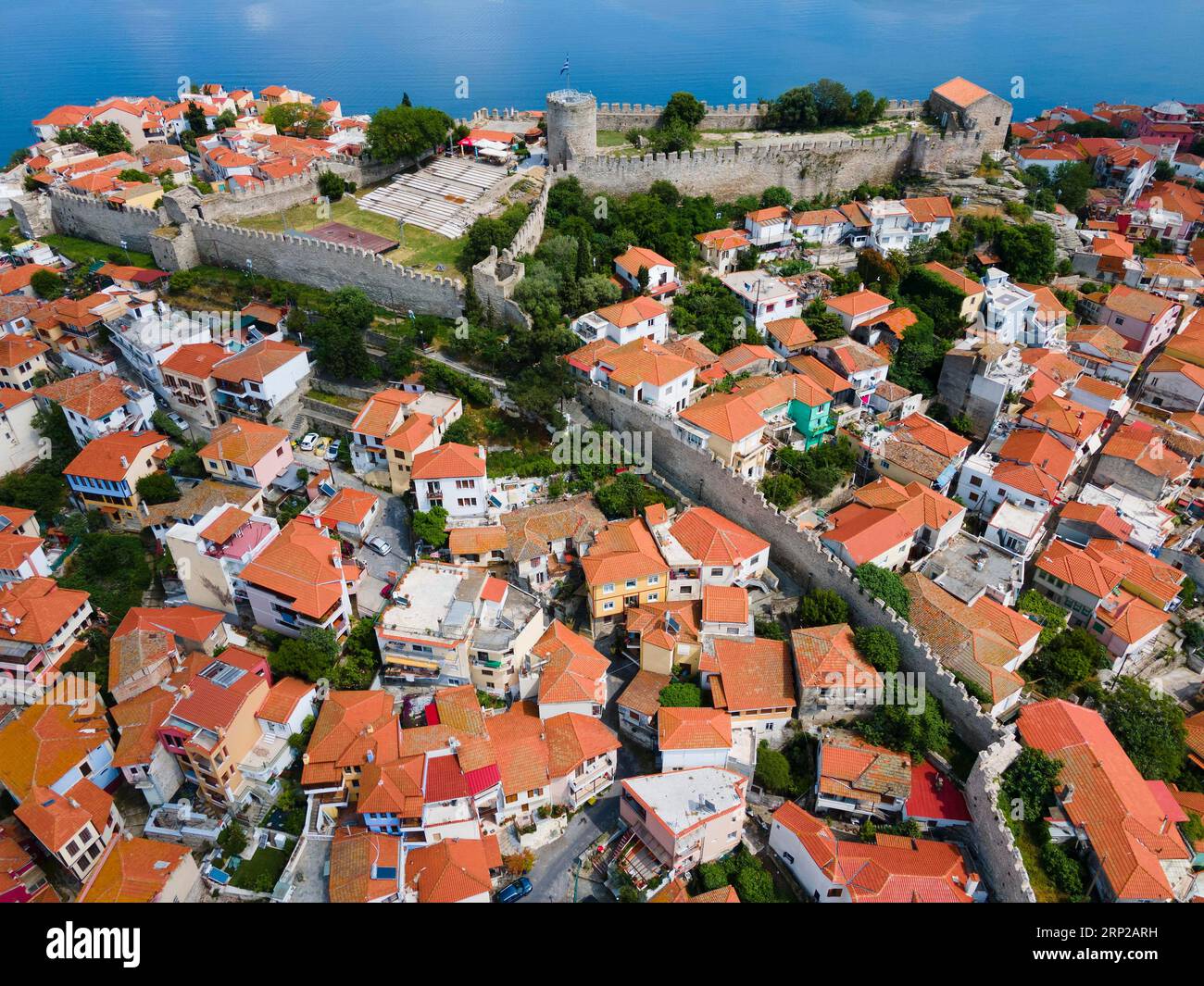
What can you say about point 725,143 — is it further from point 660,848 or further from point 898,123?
point 660,848

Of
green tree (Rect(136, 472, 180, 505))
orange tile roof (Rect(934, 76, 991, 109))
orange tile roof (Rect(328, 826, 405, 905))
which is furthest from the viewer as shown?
orange tile roof (Rect(934, 76, 991, 109))

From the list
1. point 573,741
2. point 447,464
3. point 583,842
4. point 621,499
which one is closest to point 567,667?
point 573,741

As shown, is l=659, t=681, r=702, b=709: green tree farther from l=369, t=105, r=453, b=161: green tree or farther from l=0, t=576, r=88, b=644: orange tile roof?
l=369, t=105, r=453, b=161: green tree

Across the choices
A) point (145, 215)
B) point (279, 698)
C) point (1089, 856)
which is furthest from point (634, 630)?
point (145, 215)

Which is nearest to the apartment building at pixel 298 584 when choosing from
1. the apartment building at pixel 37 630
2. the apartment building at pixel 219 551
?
the apartment building at pixel 219 551

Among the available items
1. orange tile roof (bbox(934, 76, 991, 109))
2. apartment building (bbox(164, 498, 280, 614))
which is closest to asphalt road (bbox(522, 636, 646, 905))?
apartment building (bbox(164, 498, 280, 614))

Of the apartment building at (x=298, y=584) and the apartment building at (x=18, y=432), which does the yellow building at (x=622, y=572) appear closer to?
the apartment building at (x=298, y=584)
